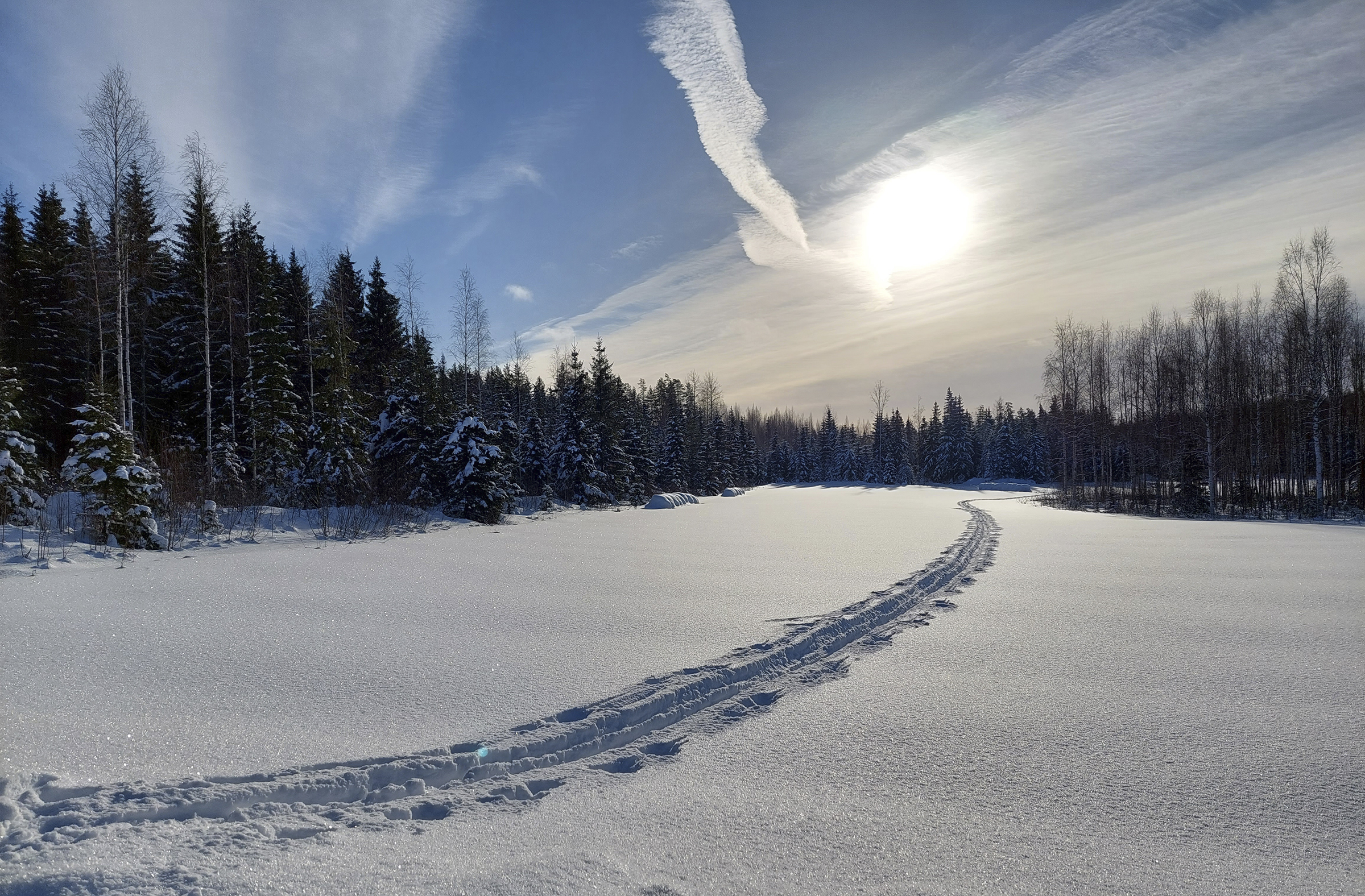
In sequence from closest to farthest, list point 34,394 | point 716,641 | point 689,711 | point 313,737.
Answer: point 313,737, point 689,711, point 716,641, point 34,394

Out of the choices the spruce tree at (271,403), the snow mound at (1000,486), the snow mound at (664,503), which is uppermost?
the spruce tree at (271,403)

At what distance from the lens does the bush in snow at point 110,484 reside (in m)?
9.74

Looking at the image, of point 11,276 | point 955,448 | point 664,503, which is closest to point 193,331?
point 11,276

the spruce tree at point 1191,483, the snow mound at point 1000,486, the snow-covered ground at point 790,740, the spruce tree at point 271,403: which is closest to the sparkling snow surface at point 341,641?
the snow-covered ground at point 790,740

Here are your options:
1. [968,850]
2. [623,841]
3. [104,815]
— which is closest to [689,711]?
[623,841]

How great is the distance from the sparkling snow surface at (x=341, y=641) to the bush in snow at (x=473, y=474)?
839cm

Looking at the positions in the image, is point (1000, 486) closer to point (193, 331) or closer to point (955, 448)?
point (955, 448)

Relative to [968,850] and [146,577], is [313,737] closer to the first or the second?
[968,850]

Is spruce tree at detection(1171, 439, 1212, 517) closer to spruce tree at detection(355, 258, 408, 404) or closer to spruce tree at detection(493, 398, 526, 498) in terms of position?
spruce tree at detection(493, 398, 526, 498)

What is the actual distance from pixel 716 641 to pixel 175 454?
16.9 metres

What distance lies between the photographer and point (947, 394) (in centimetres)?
6944

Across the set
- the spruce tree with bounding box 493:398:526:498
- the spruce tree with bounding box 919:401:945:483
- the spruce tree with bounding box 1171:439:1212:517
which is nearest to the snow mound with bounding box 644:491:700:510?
the spruce tree with bounding box 493:398:526:498

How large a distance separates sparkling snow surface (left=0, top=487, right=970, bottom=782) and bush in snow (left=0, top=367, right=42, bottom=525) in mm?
3461

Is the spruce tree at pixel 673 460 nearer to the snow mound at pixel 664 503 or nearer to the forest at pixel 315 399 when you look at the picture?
the forest at pixel 315 399
